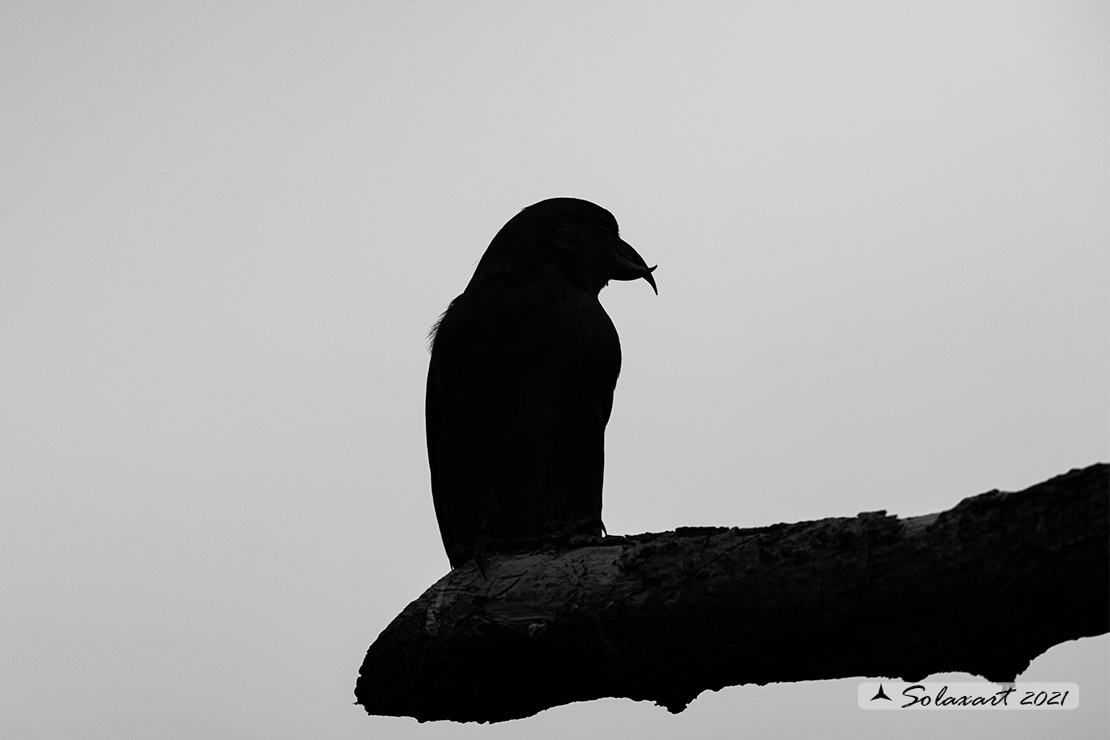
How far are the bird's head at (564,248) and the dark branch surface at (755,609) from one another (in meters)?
1.98

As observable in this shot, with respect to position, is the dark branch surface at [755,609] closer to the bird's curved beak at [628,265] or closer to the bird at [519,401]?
the bird at [519,401]

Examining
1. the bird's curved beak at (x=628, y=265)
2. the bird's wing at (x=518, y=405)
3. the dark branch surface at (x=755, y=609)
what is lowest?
the dark branch surface at (x=755, y=609)

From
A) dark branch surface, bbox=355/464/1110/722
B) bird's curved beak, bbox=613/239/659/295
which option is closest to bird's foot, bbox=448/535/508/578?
dark branch surface, bbox=355/464/1110/722

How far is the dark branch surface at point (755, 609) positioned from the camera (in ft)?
6.84

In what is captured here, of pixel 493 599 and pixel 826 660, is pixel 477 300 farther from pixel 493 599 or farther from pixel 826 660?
pixel 826 660

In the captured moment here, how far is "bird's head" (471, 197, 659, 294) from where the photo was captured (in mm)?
4840

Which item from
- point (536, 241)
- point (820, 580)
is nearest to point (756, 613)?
point (820, 580)

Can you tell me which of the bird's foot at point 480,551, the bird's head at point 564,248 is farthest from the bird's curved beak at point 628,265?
the bird's foot at point 480,551

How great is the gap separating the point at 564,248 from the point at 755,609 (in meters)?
2.73

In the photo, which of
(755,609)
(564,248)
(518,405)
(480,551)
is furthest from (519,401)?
(755,609)

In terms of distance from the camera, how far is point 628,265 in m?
5.09

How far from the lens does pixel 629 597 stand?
2.69 meters

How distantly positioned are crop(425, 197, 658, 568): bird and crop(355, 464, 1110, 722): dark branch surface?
4.12ft

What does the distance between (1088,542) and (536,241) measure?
10.7 ft
